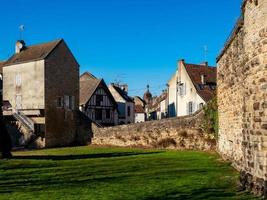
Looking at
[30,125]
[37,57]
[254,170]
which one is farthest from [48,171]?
[37,57]

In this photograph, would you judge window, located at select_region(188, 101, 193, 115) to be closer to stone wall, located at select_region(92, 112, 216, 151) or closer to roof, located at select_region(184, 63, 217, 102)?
roof, located at select_region(184, 63, 217, 102)

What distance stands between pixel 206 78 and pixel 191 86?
2.05 m

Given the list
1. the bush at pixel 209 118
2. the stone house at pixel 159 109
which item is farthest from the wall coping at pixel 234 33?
the stone house at pixel 159 109

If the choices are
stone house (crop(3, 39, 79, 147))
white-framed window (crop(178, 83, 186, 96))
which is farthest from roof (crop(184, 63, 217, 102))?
stone house (crop(3, 39, 79, 147))

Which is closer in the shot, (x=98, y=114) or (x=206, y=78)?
(x=206, y=78)

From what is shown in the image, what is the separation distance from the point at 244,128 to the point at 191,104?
35.4m

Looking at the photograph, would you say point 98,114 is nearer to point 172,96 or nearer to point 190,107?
point 172,96

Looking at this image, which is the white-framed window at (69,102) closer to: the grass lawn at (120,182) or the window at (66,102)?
the window at (66,102)

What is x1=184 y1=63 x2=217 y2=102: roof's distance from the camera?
45112mm

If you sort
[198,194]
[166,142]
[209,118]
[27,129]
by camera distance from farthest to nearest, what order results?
[27,129] → [166,142] → [209,118] → [198,194]

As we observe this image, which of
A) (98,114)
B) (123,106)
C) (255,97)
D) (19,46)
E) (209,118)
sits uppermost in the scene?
(19,46)

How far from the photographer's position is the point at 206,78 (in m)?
46.8

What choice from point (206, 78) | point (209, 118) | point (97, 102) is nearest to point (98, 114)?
point (97, 102)

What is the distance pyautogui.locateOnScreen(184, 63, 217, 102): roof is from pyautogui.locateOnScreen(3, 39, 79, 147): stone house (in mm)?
11720
